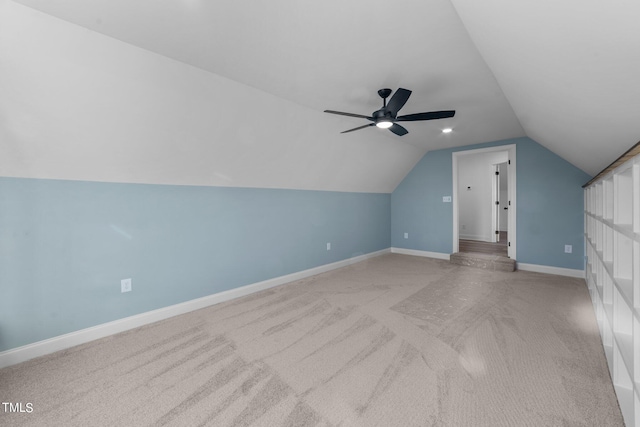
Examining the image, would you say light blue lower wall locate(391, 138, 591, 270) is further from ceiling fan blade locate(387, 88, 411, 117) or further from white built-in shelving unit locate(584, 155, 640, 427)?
ceiling fan blade locate(387, 88, 411, 117)

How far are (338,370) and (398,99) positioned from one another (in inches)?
91.9

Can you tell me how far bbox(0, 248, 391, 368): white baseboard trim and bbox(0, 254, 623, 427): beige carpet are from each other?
0.08 metres

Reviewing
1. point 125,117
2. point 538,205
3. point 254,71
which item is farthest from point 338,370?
point 538,205

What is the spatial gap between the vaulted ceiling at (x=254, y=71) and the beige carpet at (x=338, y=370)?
1622mm

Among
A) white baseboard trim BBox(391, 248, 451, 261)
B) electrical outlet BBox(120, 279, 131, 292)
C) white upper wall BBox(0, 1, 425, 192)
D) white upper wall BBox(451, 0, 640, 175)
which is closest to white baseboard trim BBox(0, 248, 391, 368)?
electrical outlet BBox(120, 279, 131, 292)

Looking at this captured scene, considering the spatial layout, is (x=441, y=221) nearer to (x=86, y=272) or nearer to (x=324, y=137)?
(x=324, y=137)

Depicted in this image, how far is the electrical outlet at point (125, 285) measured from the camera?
258cm

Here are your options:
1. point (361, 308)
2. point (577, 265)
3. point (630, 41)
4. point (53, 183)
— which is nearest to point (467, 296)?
point (361, 308)

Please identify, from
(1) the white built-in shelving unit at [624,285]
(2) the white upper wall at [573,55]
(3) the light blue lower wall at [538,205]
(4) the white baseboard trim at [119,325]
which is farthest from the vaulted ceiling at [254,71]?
(3) the light blue lower wall at [538,205]

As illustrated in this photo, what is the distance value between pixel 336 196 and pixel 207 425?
398cm

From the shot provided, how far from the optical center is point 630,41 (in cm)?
89

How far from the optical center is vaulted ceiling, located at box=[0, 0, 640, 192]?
1279 mm

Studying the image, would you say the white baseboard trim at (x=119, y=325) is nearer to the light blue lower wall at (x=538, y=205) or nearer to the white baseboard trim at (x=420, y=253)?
the white baseboard trim at (x=420, y=253)

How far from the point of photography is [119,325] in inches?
100
